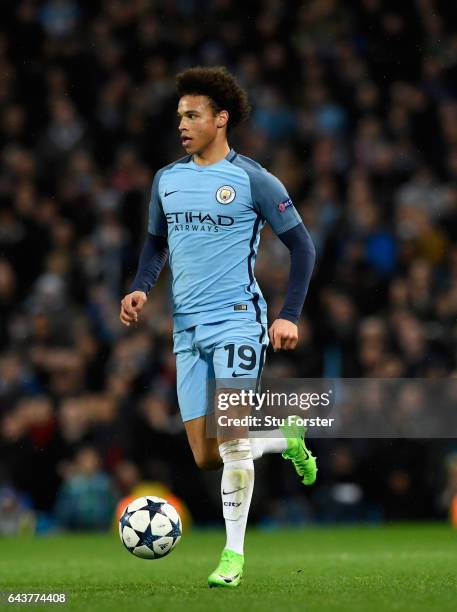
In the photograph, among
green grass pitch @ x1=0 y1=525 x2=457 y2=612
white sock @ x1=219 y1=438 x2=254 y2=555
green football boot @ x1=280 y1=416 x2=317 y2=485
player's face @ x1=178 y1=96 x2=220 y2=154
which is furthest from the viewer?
green football boot @ x1=280 y1=416 x2=317 y2=485

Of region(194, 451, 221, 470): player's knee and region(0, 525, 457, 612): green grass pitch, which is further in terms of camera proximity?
region(194, 451, 221, 470): player's knee

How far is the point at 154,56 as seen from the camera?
17594 millimetres

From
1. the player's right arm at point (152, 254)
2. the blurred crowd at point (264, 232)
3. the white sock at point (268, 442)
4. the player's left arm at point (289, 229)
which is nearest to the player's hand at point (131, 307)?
the player's right arm at point (152, 254)

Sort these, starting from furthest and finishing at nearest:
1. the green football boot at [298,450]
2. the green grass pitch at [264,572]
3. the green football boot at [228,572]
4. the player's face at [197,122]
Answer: the green football boot at [298,450]
the player's face at [197,122]
the green football boot at [228,572]
the green grass pitch at [264,572]

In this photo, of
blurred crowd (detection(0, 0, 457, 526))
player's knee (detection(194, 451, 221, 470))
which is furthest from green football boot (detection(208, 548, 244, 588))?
blurred crowd (detection(0, 0, 457, 526))

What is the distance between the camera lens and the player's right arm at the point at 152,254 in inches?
288

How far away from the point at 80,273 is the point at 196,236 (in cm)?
824

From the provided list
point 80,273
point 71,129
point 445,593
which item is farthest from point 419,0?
point 445,593

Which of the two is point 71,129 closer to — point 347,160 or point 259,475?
point 347,160

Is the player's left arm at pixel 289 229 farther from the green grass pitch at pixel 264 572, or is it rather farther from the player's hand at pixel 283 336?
the green grass pitch at pixel 264 572

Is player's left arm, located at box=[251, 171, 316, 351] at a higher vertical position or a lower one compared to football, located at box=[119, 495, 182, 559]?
higher

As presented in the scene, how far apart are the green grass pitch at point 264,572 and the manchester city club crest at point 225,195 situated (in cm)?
192

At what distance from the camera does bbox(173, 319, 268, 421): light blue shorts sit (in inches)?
272

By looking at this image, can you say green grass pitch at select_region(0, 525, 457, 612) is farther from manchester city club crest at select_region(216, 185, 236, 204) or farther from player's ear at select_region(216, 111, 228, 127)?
player's ear at select_region(216, 111, 228, 127)
